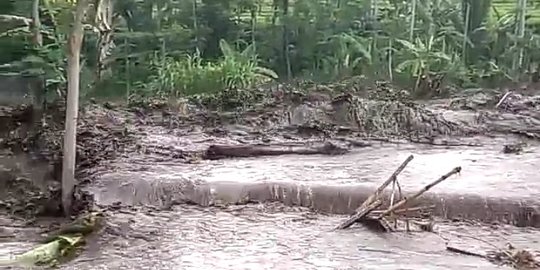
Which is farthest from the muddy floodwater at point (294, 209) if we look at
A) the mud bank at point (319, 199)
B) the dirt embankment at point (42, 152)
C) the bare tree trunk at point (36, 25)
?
the bare tree trunk at point (36, 25)

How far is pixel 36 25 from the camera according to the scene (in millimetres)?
7848

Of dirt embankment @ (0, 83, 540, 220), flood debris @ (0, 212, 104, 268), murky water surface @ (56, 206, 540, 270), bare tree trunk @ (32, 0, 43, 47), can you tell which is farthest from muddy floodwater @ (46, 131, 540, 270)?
bare tree trunk @ (32, 0, 43, 47)

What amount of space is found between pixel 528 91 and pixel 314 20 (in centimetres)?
251

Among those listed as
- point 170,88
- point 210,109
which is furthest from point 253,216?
point 170,88

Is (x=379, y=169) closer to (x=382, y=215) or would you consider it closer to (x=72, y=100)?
(x=382, y=215)

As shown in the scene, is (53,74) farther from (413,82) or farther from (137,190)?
(413,82)

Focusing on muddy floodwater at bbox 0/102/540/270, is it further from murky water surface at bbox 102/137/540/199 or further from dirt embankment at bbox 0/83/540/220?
dirt embankment at bbox 0/83/540/220

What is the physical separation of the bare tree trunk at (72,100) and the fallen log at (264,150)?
5.22 feet

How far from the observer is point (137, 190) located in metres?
6.34

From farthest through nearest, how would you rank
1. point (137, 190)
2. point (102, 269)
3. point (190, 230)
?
point (137, 190)
point (190, 230)
point (102, 269)

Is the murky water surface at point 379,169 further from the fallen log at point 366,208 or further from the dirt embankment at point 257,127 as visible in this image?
the fallen log at point 366,208

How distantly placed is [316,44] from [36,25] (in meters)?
3.22

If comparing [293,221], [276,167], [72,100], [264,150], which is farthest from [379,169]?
[72,100]

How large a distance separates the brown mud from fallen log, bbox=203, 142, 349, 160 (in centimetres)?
1
